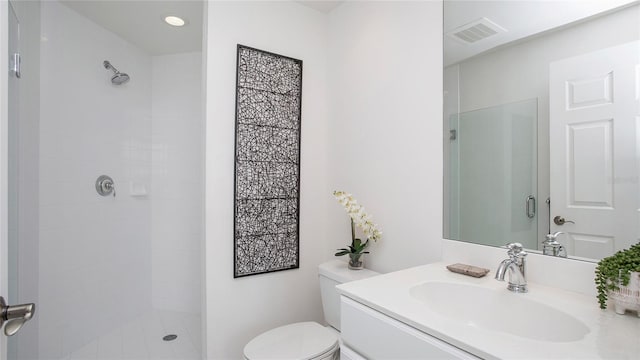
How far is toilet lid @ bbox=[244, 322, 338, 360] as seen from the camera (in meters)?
1.41

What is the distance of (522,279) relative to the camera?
1043 mm

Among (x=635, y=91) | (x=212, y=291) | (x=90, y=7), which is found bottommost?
(x=212, y=291)

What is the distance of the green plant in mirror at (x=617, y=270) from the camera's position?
2.69ft

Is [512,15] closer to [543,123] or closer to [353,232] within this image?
[543,123]

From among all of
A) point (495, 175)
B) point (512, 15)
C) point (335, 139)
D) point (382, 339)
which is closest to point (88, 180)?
point (335, 139)

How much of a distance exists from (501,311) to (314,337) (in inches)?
34.6

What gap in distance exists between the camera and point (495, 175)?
128 centimetres

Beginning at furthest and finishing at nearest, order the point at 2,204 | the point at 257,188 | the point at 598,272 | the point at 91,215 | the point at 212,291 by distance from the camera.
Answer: the point at 91,215 → the point at 257,188 → the point at 212,291 → the point at 598,272 → the point at 2,204

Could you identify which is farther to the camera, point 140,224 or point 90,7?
point 140,224

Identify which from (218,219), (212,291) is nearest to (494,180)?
(218,219)

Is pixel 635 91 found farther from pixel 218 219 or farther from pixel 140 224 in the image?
pixel 140 224

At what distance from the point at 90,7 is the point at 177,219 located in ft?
5.64

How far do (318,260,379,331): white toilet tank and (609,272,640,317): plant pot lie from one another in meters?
1.00

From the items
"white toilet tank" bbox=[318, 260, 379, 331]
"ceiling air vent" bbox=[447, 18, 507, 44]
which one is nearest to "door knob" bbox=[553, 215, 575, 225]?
"ceiling air vent" bbox=[447, 18, 507, 44]
